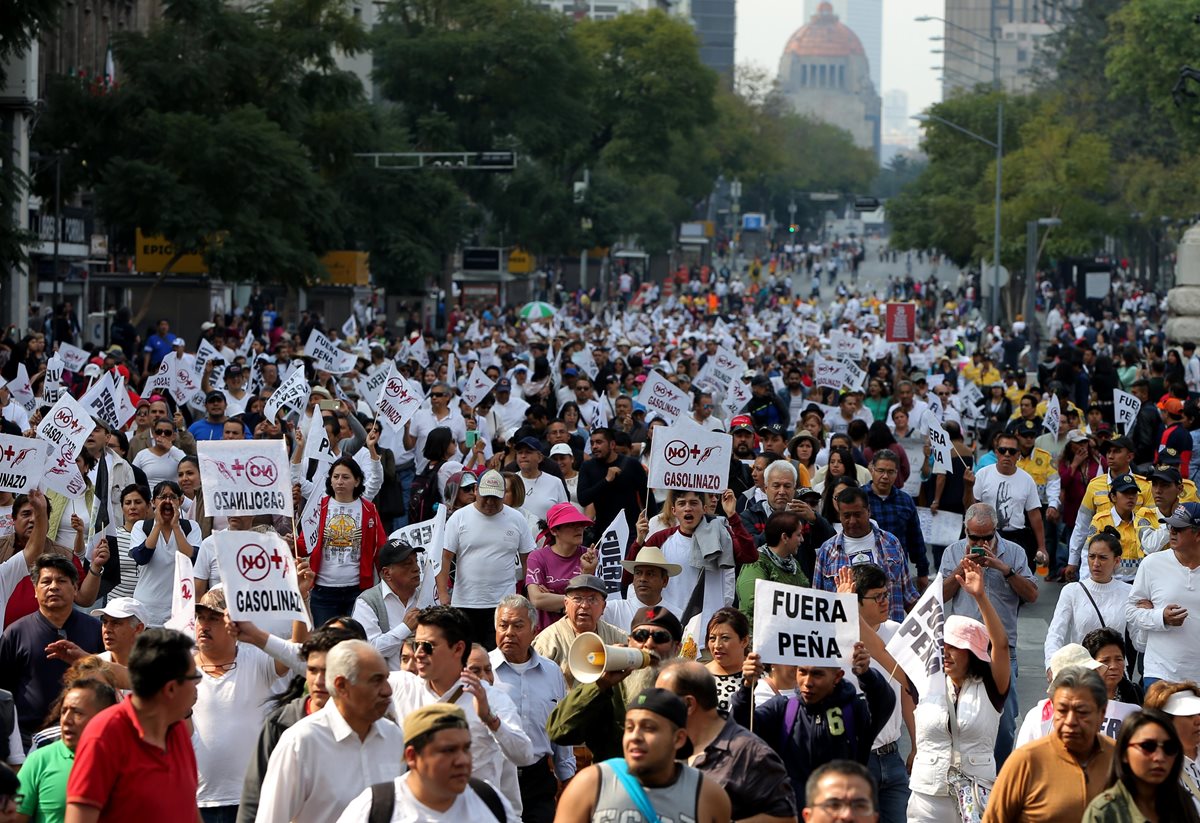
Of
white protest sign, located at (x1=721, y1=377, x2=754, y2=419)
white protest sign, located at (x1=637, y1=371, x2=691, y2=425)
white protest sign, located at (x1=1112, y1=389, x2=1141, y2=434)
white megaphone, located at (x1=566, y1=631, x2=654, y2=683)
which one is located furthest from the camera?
white protest sign, located at (x1=721, y1=377, x2=754, y2=419)

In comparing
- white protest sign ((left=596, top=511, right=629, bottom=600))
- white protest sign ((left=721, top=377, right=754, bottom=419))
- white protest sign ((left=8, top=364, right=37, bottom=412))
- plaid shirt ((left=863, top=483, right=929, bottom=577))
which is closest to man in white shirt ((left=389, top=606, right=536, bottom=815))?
white protest sign ((left=596, top=511, right=629, bottom=600))

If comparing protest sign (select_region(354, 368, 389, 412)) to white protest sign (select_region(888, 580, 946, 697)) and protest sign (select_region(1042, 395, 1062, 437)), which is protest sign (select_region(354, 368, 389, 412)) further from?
white protest sign (select_region(888, 580, 946, 697))

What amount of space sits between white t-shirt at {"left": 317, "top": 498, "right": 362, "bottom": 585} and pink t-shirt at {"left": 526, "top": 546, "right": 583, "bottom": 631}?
1.29 m

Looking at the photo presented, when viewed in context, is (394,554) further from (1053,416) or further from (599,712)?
(1053,416)

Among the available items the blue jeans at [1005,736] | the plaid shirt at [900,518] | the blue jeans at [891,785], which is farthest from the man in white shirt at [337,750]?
the plaid shirt at [900,518]

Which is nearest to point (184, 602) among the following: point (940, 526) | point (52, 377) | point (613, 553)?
point (613, 553)

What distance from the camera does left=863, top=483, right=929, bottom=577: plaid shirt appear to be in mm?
12242

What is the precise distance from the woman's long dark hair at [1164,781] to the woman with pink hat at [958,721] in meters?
1.53

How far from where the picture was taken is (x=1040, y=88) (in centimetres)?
9388

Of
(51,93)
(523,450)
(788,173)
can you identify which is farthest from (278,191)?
(788,173)

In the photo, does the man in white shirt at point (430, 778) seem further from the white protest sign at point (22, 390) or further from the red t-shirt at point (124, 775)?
the white protest sign at point (22, 390)

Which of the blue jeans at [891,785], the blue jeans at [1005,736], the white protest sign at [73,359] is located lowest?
the blue jeans at [891,785]

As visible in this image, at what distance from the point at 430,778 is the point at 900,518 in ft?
22.3

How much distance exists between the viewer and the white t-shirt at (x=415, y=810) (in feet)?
19.1
